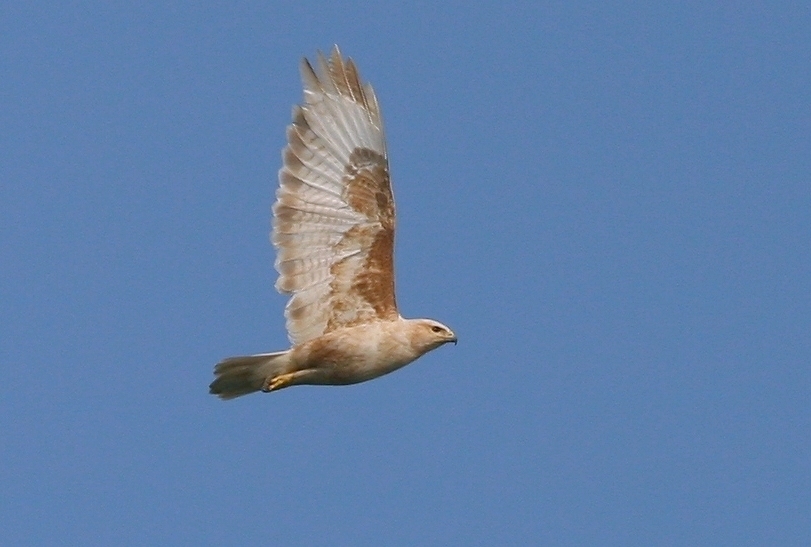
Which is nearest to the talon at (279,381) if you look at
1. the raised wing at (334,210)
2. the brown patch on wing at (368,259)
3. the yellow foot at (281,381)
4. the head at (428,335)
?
the yellow foot at (281,381)

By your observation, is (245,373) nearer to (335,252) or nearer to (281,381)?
(281,381)

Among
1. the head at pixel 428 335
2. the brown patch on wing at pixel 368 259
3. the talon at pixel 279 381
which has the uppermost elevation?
the brown patch on wing at pixel 368 259

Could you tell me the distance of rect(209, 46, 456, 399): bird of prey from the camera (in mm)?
14297

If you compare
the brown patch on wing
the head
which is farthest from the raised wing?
the head

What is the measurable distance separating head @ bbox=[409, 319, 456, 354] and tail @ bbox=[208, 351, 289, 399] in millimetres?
1295

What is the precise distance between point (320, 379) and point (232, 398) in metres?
0.99

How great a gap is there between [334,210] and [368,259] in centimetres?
64

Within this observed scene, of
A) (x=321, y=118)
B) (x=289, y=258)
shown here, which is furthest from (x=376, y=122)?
(x=289, y=258)

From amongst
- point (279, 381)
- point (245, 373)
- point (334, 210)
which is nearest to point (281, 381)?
point (279, 381)

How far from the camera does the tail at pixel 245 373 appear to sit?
14.3 meters

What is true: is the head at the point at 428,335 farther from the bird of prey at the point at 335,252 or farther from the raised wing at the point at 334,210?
the raised wing at the point at 334,210

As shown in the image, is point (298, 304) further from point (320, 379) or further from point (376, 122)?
point (376, 122)

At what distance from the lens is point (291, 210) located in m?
14.9

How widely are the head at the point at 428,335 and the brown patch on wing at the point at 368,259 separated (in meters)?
0.35
